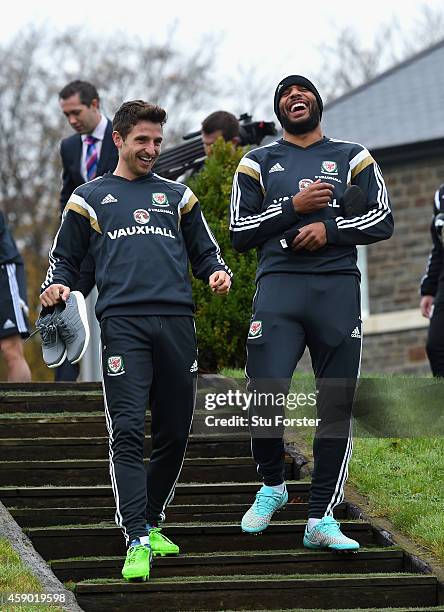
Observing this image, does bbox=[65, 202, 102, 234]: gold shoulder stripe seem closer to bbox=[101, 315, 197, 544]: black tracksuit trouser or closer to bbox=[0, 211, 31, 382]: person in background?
bbox=[101, 315, 197, 544]: black tracksuit trouser

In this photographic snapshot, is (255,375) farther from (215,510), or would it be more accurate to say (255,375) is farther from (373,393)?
(373,393)

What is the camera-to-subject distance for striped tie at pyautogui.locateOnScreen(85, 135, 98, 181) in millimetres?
11367

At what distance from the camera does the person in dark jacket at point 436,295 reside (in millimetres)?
10977

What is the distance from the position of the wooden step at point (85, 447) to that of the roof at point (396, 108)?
45.5 ft

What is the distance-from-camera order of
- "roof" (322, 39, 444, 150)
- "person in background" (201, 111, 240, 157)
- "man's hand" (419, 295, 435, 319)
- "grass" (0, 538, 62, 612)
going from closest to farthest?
"grass" (0, 538, 62, 612), "man's hand" (419, 295, 435, 319), "person in background" (201, 111, 240, 157), "roof" (322, 39, 444, 150)

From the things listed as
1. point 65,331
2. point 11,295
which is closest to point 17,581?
point 65,331

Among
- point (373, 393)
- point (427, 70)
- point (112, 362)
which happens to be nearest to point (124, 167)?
point (112, 362)

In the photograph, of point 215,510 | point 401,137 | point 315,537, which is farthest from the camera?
point 401,137

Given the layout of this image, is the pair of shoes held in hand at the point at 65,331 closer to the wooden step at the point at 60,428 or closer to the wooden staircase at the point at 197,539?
the wooden staircase at the point at 197,539

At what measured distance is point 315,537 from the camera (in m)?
7.25

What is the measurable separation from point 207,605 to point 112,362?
116 centimetres

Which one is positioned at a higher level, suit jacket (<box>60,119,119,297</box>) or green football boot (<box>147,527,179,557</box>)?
suit jacket (<box>60,119,119,297</box>)

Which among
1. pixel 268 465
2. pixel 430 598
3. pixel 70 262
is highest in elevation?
pixel 70 262

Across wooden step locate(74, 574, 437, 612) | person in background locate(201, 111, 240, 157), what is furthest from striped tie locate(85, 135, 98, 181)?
wooden step locate(74, 574, 437, 612)
